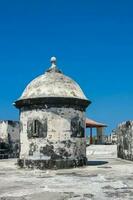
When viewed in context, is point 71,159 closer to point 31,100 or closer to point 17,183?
point 31,100

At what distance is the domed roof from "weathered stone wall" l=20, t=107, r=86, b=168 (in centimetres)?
63

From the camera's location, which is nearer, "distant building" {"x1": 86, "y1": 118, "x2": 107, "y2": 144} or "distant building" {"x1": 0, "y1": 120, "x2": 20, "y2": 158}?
"distant building" {"x1": 0, "y1": 120, "x2": 20, "y2": 158}

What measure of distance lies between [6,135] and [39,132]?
36.4 feet

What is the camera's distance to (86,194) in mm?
8836

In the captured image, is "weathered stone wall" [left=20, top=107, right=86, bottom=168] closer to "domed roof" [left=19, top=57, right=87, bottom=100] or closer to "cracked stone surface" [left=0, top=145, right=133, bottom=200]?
"domed roof" [left=19, top=57, right=87, bottom=100]

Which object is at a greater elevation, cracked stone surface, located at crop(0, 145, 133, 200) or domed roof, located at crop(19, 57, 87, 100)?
domed roof, located at crop(19, 57, 87, 100)

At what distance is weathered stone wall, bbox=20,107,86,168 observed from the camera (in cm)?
1562

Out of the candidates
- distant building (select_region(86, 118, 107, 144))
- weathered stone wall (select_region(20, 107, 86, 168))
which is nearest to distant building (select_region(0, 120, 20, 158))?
weathered stone wall (select_region(20, 107, 86, 168))

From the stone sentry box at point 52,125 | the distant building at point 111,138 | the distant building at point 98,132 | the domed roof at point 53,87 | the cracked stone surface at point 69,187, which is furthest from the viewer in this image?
the distant building at point 111,138

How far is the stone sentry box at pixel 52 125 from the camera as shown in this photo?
15.6 metres

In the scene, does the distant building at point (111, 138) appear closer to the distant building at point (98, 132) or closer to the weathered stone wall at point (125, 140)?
the distant building at point (98, 132)

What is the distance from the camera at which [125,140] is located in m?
21.3

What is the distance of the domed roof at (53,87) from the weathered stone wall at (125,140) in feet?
14.9

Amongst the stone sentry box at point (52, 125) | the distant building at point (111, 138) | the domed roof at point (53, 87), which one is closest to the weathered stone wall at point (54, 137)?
the stone sentry box at point (52, 125)
